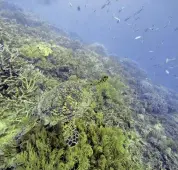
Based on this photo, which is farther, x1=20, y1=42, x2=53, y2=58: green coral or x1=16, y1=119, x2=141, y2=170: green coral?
x1=20, y1=42, x2=53, y2=58: green coral

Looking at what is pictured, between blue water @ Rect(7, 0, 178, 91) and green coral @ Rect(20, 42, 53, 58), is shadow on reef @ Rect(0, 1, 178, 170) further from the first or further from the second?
blue water @ Rect(7, 0, 178, 91)

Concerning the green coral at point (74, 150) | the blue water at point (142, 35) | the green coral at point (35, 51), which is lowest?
the green coral at point (74, 150)

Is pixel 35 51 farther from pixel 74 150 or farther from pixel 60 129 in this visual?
pixel 74 150

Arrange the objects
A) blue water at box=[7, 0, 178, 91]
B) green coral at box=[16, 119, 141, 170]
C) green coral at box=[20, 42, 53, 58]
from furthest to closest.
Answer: blue water at box=[7, 0, 178, 91] → green coral at box=[20, 42, 53, 58] → green coral at box=[16, 119, 141, 170]

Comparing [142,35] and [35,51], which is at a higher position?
[142,35]

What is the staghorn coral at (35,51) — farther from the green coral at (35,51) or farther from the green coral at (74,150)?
the green coral at (74,150)

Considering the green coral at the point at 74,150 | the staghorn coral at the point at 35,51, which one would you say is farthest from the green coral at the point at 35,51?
the green coral at the point at 74,150

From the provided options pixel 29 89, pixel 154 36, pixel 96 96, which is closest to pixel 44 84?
pixel 29 89

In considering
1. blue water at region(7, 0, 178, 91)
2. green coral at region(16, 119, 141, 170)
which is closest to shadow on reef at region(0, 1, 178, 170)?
green coral at region(16, 119, 141, 170)

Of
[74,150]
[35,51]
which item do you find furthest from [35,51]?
[74,150]

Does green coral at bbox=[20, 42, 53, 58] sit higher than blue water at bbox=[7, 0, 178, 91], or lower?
lower

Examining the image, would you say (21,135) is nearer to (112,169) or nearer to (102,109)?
(112,169)

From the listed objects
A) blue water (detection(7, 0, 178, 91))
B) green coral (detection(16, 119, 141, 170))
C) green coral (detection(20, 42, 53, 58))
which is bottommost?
green coral (detection(16, 119, 141, 170))

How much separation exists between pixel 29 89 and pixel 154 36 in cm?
20736
